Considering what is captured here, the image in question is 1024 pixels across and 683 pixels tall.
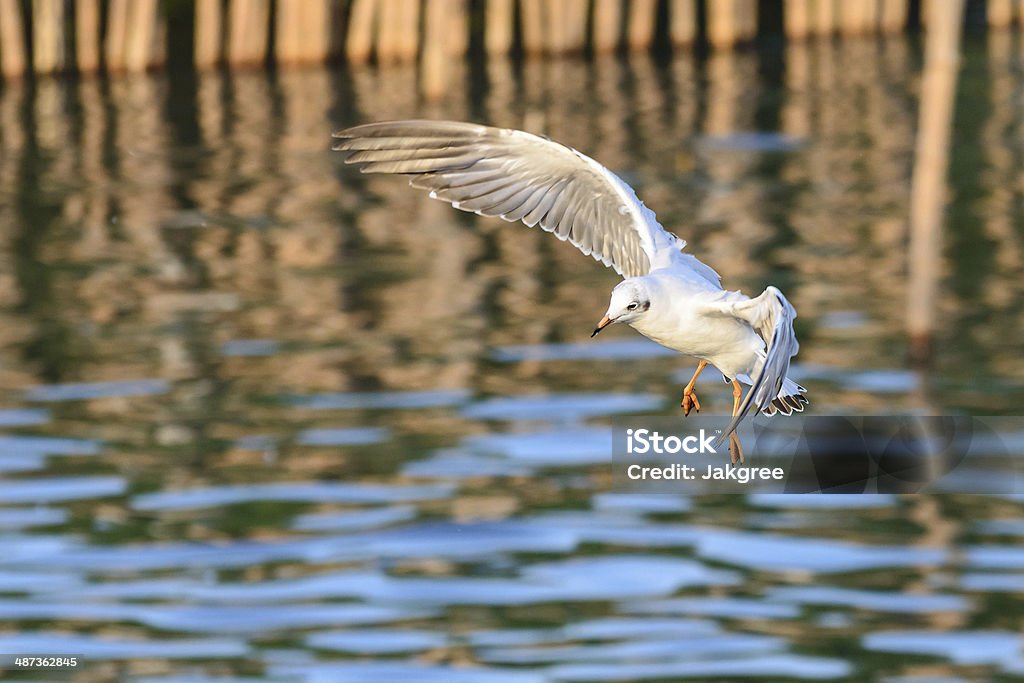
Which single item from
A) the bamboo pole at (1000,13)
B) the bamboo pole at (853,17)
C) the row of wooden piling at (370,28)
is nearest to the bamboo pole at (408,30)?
the row of wooden piling at (370,28)

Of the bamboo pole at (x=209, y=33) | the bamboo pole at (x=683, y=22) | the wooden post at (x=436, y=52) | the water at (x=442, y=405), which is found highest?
the bamboo pole at (x=683, y=22)

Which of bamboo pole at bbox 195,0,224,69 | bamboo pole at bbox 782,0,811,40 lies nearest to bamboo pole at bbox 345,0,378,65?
bamboo pole at bbox 195,0,224,69

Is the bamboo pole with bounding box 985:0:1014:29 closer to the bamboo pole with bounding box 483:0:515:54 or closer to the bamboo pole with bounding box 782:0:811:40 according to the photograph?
the bamboo pole with bounding box 782:0:811:40

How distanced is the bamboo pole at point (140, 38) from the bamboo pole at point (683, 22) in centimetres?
1417

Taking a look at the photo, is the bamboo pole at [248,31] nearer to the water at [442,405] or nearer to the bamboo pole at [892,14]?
the water at [442,405]

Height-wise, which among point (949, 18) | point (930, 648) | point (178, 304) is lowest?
point (930, 648)

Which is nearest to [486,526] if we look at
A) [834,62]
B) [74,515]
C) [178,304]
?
[74,515]

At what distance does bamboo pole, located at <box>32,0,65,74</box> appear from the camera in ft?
146

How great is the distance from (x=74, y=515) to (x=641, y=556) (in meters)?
6.51

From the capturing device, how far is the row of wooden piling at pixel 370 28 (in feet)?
151

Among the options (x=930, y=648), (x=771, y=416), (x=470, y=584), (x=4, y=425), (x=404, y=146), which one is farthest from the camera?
(x=4, y=425)

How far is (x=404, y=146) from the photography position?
17.0 feet

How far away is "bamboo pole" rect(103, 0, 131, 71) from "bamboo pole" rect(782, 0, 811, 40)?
18561 mm

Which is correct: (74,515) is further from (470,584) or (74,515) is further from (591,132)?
(591,132)
